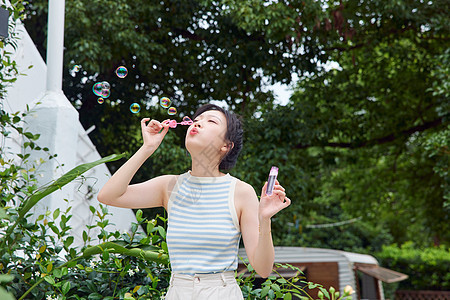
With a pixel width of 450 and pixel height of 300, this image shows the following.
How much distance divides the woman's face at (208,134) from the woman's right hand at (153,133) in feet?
0.26

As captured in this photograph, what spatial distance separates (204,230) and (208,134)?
12.4 inches

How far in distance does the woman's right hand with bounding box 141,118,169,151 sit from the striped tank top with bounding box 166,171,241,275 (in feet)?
0.58

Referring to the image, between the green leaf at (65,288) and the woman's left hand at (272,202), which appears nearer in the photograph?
the woman's left hand at (272,202)

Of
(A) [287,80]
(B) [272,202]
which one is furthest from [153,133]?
(A) [287,80]

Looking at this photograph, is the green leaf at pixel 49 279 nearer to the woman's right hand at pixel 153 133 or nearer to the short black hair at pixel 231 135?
the woman's right hand at pixel 153 133

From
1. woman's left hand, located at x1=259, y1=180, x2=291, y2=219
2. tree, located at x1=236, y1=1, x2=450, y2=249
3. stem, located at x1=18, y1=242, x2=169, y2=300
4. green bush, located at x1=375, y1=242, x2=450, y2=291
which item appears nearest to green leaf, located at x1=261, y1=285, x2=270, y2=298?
stem, located at x1=18, y1=242, x2=169, y2=300

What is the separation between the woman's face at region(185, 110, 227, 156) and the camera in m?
1.60

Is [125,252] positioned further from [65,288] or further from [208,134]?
[208,134]

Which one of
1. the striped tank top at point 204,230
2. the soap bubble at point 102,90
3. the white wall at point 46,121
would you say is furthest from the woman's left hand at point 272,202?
the white wall at point 46,121

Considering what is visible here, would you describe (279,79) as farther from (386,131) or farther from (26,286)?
(26,286)

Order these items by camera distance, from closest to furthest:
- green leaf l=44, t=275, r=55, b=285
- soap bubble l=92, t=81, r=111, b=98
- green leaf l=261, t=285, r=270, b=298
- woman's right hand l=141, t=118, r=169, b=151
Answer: woman's right hand l=141, t=118, r=169, b=151 < green leaf l=44, t=275, r=55, b=285 < green leaf l=261, t=285, r=270, b=298 < soap bubble l=92, t=81, r=111, b=98

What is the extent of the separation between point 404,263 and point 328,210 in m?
3.68

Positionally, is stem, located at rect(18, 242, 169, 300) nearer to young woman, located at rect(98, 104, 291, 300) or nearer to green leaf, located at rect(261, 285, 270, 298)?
young woman, located at rect(98, 104, 291, 300)

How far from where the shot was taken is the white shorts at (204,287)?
55.9 inches
